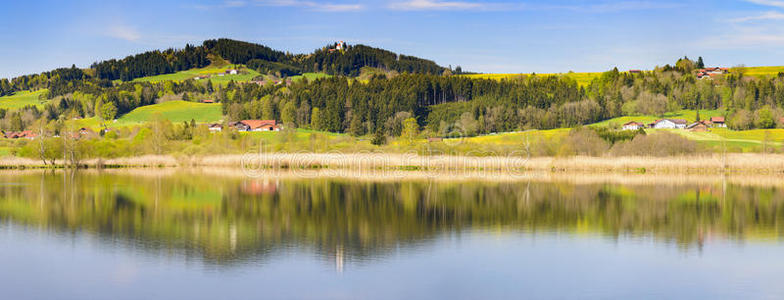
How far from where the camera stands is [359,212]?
25.8 meters

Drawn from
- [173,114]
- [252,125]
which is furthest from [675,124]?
[173,114]

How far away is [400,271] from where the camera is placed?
15.7 meters

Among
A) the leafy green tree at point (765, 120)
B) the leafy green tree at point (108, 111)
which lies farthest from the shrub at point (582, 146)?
the leafy green tree at point (108, 111)

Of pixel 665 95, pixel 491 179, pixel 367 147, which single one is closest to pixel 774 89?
pixel 665 95

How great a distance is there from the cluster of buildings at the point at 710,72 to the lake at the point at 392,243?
92.3 metres

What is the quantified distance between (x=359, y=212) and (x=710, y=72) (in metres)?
115

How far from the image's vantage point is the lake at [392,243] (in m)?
14.3

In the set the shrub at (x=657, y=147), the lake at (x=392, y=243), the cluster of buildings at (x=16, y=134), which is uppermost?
the cluster of buildings at (x=16, y=134)

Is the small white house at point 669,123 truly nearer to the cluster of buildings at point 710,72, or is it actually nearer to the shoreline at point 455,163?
the cluster of buildings at point 710,72

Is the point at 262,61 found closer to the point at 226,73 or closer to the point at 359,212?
the point at 226,73

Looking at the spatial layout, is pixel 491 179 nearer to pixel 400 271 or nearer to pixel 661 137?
pixel 661 137

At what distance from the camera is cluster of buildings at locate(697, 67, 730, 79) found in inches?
4724

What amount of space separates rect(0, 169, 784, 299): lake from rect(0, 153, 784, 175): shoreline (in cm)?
1067

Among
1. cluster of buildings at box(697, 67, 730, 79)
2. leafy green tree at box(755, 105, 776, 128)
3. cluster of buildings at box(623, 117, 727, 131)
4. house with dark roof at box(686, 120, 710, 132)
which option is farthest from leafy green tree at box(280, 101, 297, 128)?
cluster of buildings at box(697, 67, 730, 79)
